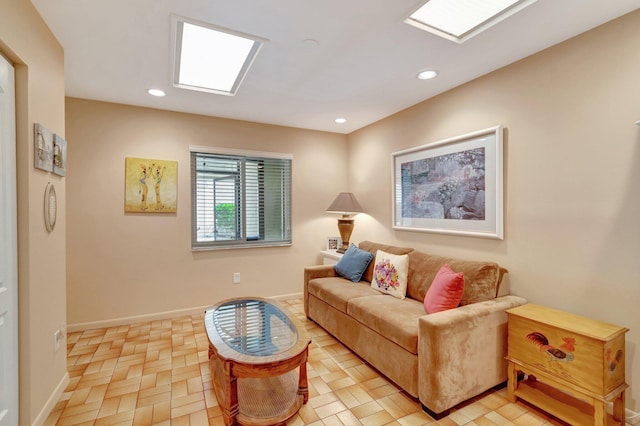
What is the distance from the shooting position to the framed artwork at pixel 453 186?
7.93ft

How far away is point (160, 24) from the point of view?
6.00 ft

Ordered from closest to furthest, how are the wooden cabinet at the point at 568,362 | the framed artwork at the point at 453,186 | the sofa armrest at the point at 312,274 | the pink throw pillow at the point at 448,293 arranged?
1. the wooden cabinet at the point at 568,362
2. the pink throw pillow at the point at 448,293
3. the framed artwork at the point at 453,186
4. the sofa armrest at the point at 312,274


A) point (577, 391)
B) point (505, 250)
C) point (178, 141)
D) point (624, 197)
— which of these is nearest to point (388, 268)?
point (505, 250)

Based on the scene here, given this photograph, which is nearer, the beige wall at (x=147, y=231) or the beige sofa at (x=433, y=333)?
the beige sofa at (x=433, y=333)

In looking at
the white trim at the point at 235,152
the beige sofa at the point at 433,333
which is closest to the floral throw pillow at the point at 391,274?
the beige sofa at the point at 433,333

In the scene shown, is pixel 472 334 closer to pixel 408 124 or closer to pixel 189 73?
pixel 408 124

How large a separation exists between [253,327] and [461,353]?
1.42 meters

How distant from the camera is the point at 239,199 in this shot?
3.79 metres

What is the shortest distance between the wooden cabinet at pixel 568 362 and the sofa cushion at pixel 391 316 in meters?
0.65

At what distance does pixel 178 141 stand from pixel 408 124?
2632 millimetres

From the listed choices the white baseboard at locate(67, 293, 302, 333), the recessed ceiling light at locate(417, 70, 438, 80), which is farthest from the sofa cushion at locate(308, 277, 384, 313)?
the recessed ceiling light at locate(417, 70, 438, 80)

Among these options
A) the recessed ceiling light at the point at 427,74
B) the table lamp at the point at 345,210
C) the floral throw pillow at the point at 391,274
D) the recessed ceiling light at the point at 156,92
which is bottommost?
the floral throw pillow at the point at 391,274

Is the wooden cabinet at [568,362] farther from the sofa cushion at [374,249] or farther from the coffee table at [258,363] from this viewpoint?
the coffee table at [258,363]

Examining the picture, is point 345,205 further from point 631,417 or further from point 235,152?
point 631,417
